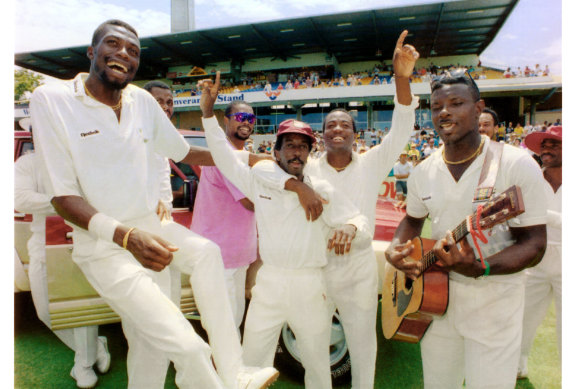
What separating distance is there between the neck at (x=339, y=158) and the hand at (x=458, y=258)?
3.68ft

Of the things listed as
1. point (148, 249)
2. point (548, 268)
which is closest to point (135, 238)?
point (148, 249)

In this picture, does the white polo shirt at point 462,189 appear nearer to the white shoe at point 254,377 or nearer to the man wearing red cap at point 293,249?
the man wearing red cap at point 293,249

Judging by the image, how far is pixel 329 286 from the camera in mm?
2668

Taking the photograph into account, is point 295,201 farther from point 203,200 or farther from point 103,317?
point 103,317

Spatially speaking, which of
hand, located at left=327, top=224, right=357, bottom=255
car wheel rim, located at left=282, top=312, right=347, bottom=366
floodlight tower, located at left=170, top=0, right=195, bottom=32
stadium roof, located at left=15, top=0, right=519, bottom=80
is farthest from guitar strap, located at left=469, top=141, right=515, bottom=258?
stadium roof, located at left=15, top=0, right=519, bottom=80

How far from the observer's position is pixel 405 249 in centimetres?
226

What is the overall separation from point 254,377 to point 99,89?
1735 millimetres

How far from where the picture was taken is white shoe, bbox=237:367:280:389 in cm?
201

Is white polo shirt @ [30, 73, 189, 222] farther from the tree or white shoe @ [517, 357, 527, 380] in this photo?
white shoe @ [517, 357, 527, 380]

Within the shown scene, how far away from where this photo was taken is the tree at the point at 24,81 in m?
2.39

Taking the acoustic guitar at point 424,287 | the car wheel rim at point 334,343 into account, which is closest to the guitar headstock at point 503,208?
the acoustic guitar at point 424,287

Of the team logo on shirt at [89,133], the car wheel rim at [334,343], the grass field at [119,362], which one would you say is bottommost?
the grass field at [119,362]
